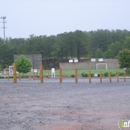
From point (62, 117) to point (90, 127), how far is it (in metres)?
1.32

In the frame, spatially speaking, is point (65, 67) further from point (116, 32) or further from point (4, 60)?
point (116, 32)

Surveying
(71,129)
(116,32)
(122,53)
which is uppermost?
(116,32)

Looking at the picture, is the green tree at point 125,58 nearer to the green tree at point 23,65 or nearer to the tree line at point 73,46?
the green tree at point 23,65

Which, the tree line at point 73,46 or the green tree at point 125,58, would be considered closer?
the green tree at point 125,58

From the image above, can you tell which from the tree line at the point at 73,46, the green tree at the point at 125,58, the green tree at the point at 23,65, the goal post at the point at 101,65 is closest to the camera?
the green tree at the point at 125,58

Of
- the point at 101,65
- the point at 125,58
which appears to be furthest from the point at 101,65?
the point at 125,58

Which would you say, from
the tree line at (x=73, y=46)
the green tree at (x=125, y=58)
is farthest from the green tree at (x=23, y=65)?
the tree line at (x=73, y=46)

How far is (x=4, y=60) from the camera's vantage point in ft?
340

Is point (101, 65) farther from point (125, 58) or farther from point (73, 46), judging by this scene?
point (125, 58)

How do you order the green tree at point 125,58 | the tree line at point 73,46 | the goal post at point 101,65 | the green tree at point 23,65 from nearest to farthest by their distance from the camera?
the green tree at point 125,58, the green tree at point 23,65, the goal post at point 101,65, the tree line at point 73,46

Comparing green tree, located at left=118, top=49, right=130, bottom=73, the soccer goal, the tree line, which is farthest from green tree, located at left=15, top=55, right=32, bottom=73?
the tree line

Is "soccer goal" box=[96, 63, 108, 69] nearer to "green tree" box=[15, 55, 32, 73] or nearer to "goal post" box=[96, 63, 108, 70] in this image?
"goal post" box=[96, 63, 108, 70]

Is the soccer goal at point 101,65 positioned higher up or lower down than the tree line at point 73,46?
lower down

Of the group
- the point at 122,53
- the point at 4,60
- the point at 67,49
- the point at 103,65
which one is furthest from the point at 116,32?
the point at 122,53
